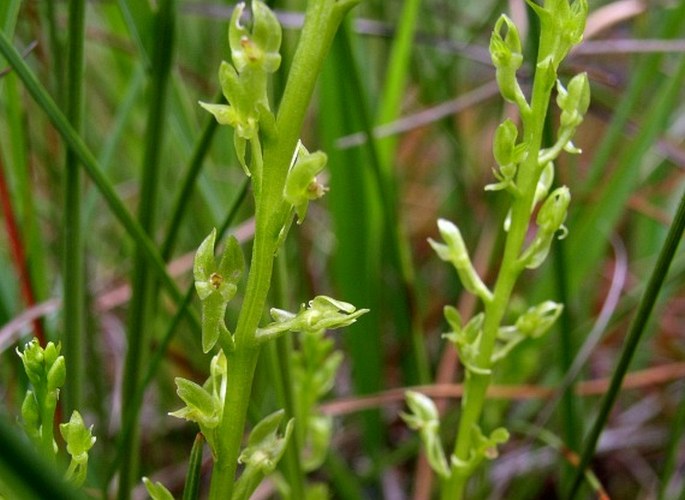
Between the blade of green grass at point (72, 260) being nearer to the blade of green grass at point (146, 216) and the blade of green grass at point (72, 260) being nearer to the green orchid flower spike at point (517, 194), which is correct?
the blade of green grass at point (146, 216)

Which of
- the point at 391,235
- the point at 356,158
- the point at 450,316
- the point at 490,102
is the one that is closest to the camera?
the point at 450,316

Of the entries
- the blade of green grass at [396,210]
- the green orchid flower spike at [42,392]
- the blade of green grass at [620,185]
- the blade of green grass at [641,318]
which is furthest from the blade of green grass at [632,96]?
the green orchid flower spike at [42,392]

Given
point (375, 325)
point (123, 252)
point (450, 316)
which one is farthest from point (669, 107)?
point (123, 252)

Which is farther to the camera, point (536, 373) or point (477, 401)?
point (536, 373)

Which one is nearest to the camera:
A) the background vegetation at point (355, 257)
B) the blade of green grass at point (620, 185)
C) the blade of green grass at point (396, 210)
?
the background vegetation at point (355, 257)

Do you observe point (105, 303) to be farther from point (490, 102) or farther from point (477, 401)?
point (490, 102)

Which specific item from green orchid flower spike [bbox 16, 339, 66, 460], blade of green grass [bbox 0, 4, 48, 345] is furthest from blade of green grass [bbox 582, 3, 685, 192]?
green orchid flower spike [bbox 16, 339, 66, 460]
